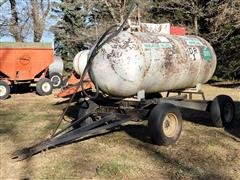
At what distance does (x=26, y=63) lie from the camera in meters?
16.1

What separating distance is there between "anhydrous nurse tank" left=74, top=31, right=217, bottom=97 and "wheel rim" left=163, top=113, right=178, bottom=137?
66 centimetres

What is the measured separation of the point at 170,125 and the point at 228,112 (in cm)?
187

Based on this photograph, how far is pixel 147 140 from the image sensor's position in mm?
7934

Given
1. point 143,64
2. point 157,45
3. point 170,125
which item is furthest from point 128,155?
point 157,45

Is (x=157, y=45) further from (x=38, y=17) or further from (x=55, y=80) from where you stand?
(x=38, y=17)

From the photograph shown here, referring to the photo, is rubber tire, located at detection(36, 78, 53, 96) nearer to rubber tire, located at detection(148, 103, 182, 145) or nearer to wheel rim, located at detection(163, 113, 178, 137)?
wheel rim, located at detection(163, 113, 178, 137)

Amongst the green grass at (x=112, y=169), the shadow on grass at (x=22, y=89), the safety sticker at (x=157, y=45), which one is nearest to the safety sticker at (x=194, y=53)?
the safety sticker at (x=157, y=45)

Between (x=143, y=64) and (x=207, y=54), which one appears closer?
(x=143, y=64)

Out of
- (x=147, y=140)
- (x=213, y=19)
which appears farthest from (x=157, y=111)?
(x=213, y=19)

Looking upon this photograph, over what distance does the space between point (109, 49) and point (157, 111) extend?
4.16 feet

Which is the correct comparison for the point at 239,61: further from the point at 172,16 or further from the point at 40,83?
the point at 40,83

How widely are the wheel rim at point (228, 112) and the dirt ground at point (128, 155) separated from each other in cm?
22

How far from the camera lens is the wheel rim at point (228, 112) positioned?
9031 millimetres

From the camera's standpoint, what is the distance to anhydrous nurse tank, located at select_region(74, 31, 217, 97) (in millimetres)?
7480
